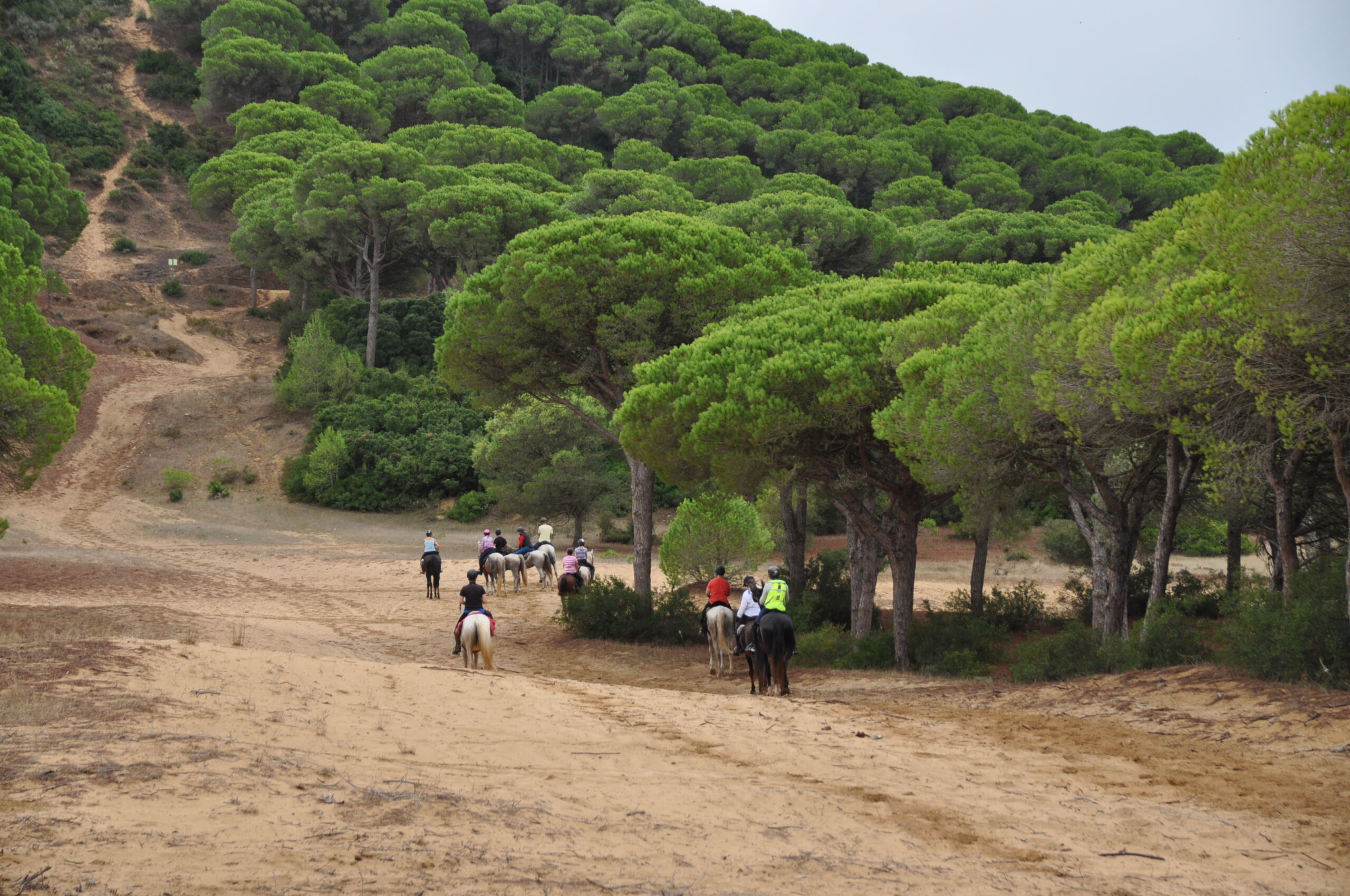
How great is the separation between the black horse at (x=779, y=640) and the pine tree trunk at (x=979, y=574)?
264 inches

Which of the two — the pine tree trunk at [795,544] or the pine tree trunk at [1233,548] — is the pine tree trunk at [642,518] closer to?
the pine tree trunk at [795,544]

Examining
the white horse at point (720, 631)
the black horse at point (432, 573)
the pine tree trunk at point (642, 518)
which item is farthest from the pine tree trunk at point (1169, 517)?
the black horse at point (432, 573)

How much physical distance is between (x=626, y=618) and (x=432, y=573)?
5.07m

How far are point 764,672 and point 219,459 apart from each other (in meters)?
30.6

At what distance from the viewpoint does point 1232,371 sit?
9969mm

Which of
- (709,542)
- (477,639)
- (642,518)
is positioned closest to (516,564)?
(709,542)

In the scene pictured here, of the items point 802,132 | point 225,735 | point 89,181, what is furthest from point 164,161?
point 225,735

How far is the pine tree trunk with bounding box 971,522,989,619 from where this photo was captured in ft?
61.4

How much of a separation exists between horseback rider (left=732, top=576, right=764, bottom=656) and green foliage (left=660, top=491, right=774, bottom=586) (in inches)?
325

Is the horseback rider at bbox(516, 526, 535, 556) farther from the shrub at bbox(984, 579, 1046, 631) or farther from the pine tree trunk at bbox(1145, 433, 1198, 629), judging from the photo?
the pine tree trunk at bbox(1145, 433, 1198, 629)

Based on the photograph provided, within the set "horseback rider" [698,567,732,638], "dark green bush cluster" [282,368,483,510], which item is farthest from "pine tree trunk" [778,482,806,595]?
"dark green bush cluster" [282,368,483,510]

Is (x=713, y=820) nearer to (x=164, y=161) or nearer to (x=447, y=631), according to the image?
(x=447, y=631)

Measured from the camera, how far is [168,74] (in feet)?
252

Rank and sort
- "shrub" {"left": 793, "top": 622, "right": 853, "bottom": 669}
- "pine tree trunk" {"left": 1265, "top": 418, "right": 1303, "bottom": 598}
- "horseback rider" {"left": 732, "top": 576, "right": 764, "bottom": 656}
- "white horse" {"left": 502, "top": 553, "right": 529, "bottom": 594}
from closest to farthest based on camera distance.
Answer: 1. "pine tree trunk" {"left": 1265, "top": 418, "right": 1303, "bottom": 598}
2. "horseback rider" {"left": 732, "top": 576, "right": 764, "bottom": 656}
3. "shrub" {"left": 793, "top": 622, "right": 853, "bottom": 669}
4. "white horse" {"left": 502, "top": 553, "right": 529, "bottom": 594}
